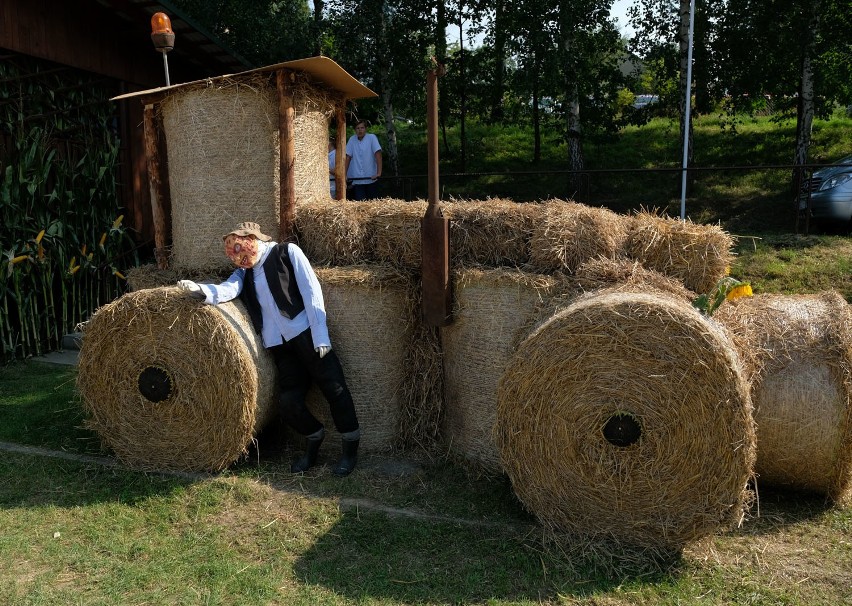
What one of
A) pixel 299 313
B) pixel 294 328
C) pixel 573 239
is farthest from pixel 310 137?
pixel 573 239

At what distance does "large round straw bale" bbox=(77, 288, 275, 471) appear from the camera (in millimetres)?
5043

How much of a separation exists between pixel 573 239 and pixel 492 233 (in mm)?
623

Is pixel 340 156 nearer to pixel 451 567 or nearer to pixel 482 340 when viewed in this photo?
pixel 482 340

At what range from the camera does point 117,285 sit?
9727mm

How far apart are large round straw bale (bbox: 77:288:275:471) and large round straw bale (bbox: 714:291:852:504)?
3319mm

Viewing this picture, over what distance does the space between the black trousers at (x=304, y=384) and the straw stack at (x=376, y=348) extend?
226 millimetres

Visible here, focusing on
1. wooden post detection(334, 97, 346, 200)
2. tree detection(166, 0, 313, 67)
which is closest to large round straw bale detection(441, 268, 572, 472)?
wooden post detection(334, 97, 346, 200)

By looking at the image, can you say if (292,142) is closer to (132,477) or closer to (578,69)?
(132,477)

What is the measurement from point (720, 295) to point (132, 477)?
4254 millimetres

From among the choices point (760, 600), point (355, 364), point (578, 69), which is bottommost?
point (760, 600)

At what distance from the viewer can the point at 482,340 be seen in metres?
5.20

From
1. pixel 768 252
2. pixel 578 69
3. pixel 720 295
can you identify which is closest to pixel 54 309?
pixel 720 295

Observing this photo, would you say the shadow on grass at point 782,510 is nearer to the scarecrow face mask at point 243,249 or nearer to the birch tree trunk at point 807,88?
the scarecrow face mask at point 243,249

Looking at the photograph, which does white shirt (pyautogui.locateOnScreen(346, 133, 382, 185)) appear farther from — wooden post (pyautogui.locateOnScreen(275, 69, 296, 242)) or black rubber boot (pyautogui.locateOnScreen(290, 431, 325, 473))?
black rubber boot (pyautogui.locateOnScreen(290, 431, 325, 473))
